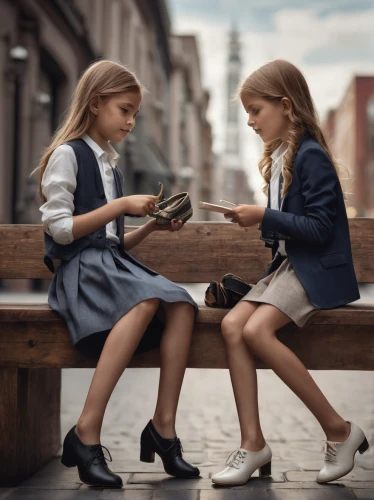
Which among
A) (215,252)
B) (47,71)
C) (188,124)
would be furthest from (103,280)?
(188,124)

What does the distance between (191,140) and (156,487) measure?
55.0 meters

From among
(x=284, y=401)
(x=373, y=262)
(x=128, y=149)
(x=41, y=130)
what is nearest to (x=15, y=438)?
(x=373, y=262)

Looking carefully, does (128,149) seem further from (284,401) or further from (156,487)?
(156,487)

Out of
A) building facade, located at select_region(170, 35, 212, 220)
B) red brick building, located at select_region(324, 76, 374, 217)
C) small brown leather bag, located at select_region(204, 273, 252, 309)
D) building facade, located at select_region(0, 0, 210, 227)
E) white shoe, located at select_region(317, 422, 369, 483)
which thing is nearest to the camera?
white shoe, located at select_region(317, 422, 369, 483)

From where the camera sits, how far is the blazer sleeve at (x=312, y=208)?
10.4 feet

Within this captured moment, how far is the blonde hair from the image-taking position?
3.34m

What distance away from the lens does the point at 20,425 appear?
333 cm

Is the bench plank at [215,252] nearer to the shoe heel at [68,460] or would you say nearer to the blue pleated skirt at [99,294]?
the blue pleated skirt at [99,294]

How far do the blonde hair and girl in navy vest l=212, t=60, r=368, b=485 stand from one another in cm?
46

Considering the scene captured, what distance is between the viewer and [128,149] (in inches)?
927

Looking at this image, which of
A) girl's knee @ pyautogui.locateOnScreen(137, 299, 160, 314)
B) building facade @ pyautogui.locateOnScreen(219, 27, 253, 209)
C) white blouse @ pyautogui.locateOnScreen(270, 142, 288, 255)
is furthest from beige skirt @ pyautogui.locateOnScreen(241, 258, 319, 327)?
building facade @ pyautogui.locateOnScreen(219, 27, 253, 209)

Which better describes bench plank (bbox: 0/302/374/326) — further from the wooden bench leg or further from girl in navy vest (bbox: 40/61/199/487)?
the wooden bench leg

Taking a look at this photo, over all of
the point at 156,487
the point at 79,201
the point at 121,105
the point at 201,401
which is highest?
the point at 121,105

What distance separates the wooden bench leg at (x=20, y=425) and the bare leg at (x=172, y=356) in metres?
0.55
